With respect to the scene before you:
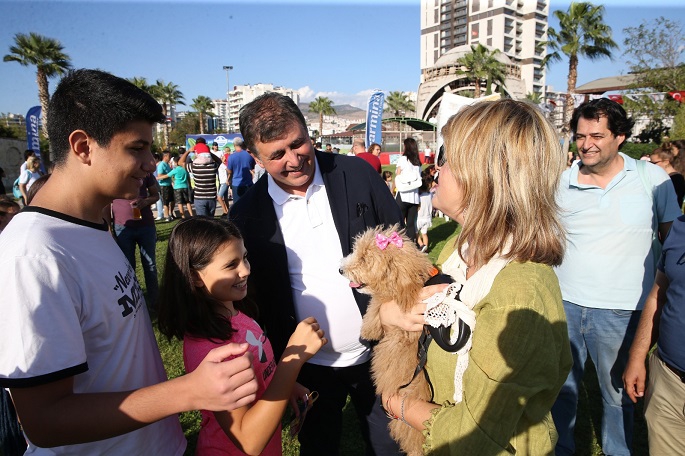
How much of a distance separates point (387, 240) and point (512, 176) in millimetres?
929

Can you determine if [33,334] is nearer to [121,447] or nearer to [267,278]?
[121,447]

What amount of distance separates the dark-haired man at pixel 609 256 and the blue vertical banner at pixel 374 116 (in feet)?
46.3

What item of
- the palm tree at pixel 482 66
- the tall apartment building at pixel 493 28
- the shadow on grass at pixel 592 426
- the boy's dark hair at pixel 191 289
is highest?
the tall apartment building at pixel 493 28

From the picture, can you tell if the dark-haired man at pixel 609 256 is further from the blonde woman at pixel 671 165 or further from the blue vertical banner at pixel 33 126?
the blue vertical banner at pixel 33 126

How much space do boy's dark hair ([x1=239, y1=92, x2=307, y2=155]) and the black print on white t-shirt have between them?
1.07 meters

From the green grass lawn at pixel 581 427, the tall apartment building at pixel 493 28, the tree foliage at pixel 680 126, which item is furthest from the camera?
the tall apartment building at pixel 493 28

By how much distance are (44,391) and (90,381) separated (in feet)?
0.77

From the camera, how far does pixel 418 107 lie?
89875mm

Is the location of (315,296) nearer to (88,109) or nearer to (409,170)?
(88,109)

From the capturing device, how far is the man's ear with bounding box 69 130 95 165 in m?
1.29

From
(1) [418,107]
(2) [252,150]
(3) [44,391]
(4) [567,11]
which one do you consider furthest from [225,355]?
(1) [418,107]

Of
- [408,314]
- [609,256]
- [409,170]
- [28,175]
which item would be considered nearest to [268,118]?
[408,314]

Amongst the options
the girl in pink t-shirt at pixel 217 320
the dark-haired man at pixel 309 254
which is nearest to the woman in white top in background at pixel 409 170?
the dark-haired man at pixel 309 254

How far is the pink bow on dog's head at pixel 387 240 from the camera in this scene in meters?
2.15
